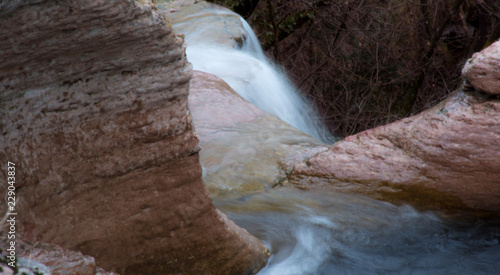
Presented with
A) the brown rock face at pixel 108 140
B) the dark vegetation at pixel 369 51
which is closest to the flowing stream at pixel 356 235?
the brown rock face at pixel 108 140

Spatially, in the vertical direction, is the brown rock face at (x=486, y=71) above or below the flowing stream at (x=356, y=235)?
above

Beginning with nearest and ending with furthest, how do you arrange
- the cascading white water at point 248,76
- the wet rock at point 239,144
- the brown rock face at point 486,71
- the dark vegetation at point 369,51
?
the brown rock face at point 486,71
the wet rock at point 239,144
the cascading white water at point 248,76
the dark vegetation at point 369,51

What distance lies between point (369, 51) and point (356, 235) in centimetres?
604

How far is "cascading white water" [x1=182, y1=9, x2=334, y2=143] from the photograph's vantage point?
570 cm

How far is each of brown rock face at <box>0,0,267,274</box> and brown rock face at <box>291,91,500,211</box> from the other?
1347 mm

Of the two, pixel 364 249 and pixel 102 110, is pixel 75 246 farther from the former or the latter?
pixel 364 249

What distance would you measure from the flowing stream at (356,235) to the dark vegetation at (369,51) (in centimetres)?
476

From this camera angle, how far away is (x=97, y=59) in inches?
67.2

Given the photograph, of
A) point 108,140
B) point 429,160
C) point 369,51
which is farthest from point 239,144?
point 369,51

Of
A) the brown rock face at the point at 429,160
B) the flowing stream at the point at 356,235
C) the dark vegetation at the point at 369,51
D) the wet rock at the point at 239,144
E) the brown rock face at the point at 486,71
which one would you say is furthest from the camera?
the dark vegetation at the point at 369,51

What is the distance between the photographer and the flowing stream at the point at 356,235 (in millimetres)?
2730

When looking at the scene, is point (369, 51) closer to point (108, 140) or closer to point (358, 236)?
point (358, 236)

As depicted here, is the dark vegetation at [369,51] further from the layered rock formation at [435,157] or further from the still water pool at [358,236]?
the still water pool at [358,236]

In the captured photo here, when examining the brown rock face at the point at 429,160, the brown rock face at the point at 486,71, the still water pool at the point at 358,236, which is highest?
the brown rock face at the point at 486,71
